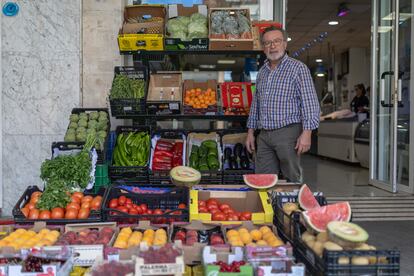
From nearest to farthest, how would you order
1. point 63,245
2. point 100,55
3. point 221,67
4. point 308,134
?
point 63,245, point 308,134, point 100,55, point 221,67

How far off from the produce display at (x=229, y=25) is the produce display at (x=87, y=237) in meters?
3.01

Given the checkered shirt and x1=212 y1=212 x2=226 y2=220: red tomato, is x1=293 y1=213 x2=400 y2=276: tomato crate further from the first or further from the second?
the checkered shirt

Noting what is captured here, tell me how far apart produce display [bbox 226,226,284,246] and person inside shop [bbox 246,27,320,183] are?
141 cm

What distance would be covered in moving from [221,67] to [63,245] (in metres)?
20.6

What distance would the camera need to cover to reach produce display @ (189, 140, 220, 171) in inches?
207

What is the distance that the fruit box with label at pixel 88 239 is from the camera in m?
2.91

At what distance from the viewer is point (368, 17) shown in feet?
43.2

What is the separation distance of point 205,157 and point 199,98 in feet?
2.46

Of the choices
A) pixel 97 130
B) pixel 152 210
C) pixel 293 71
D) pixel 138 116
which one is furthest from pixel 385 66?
pixel 152 210

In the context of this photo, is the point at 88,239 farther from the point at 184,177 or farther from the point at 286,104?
the point at 286,104

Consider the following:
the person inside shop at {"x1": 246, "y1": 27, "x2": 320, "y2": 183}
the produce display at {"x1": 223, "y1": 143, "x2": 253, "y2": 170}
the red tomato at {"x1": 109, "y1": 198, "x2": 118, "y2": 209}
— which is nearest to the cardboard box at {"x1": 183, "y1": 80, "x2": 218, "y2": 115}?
the produce display at {"x1": 223, "y1": 143, "x2": 253, "y2": 170}

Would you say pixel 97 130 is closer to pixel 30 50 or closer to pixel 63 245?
pixel 30 50

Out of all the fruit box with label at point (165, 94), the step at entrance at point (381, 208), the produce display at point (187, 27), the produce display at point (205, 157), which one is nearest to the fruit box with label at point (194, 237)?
the produce display at point (205, 157)

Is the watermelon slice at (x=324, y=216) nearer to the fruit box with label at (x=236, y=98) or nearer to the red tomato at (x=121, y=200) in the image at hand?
the red tomato at (x=121, y=200)
